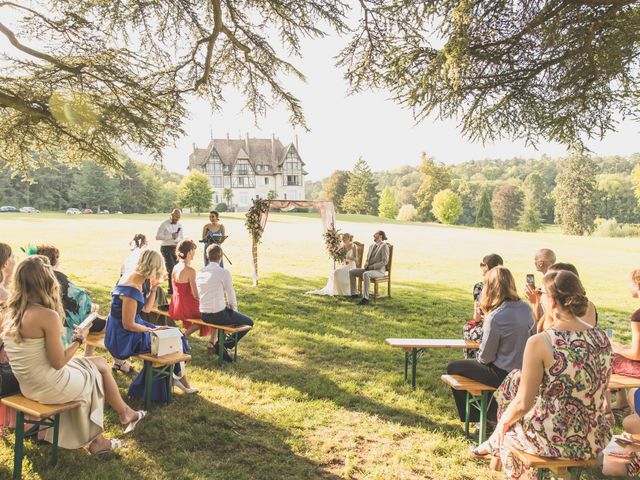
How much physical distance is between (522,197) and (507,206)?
3324mm

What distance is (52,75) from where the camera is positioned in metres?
8.95

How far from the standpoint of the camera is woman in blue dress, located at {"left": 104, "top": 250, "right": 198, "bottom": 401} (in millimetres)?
4758

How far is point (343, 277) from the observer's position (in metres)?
11.5

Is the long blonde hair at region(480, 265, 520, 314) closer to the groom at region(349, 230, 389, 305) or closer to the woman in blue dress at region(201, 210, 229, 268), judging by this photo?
the groom at region(349, 230, 389, 305)

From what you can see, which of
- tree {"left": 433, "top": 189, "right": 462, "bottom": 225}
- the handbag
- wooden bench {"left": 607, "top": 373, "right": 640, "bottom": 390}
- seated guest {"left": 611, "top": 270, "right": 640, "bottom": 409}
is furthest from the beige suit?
tree {"left": 433, "top": 189, "right": 462, "bottom": 225}

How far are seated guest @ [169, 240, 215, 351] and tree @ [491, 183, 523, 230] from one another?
8356cm

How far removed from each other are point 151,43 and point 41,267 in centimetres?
801

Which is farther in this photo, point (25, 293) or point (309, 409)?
point (309, 409)

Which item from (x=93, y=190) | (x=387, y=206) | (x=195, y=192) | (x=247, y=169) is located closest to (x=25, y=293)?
(x=195, y=192)

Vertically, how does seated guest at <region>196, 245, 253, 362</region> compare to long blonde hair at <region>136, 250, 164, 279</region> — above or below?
below

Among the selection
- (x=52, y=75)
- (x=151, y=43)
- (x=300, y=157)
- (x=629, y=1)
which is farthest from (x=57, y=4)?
(x=300, y=157)

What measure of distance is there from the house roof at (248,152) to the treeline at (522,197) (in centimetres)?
1021

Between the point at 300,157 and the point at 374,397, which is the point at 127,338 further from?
the point at 300,157

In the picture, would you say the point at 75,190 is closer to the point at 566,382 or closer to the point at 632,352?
the point at 632,352
